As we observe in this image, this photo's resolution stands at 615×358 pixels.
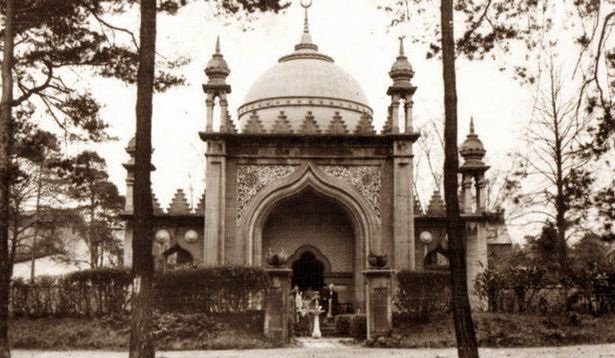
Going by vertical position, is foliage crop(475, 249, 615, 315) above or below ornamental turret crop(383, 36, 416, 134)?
below

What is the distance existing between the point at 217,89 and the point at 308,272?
23.1ft

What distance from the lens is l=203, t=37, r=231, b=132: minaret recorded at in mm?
23219

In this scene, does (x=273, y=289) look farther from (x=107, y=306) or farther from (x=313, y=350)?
(x=107, y=306)

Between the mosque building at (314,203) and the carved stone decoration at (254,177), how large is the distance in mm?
32

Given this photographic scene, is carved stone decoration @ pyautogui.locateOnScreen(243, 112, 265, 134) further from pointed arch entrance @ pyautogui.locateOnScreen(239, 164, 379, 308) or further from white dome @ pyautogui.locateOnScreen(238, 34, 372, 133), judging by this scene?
pointed arch entrance @ pyautogui.locateOnScreen(239, 164, 379, 308)

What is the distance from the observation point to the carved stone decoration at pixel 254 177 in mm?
23281

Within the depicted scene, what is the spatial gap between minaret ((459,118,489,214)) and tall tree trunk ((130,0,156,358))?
15845 millimetres

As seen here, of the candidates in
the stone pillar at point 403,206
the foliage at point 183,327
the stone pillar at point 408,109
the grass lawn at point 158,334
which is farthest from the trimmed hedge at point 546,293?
the foliage at point 183,327

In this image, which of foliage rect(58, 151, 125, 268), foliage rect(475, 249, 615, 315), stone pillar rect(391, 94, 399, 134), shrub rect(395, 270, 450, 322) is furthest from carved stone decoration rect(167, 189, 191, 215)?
foliage rect(58, 151, 125, 268)

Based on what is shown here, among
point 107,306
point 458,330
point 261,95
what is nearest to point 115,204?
point 261,95

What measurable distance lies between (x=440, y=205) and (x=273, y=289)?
959 cm

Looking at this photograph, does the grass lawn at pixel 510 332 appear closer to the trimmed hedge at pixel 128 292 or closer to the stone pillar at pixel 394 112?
the trimmed hedge at pixel 128 292

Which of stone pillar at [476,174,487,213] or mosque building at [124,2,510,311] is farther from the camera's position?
stone pillar at [476,174,487,213]

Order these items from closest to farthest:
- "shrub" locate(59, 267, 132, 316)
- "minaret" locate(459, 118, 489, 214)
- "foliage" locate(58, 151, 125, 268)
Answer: "shrub" locate(59, 267, 132, 316) < "minaret" locate(459, 118, 489, 214) < "foliage" locate(58, 151, 125, 268)
